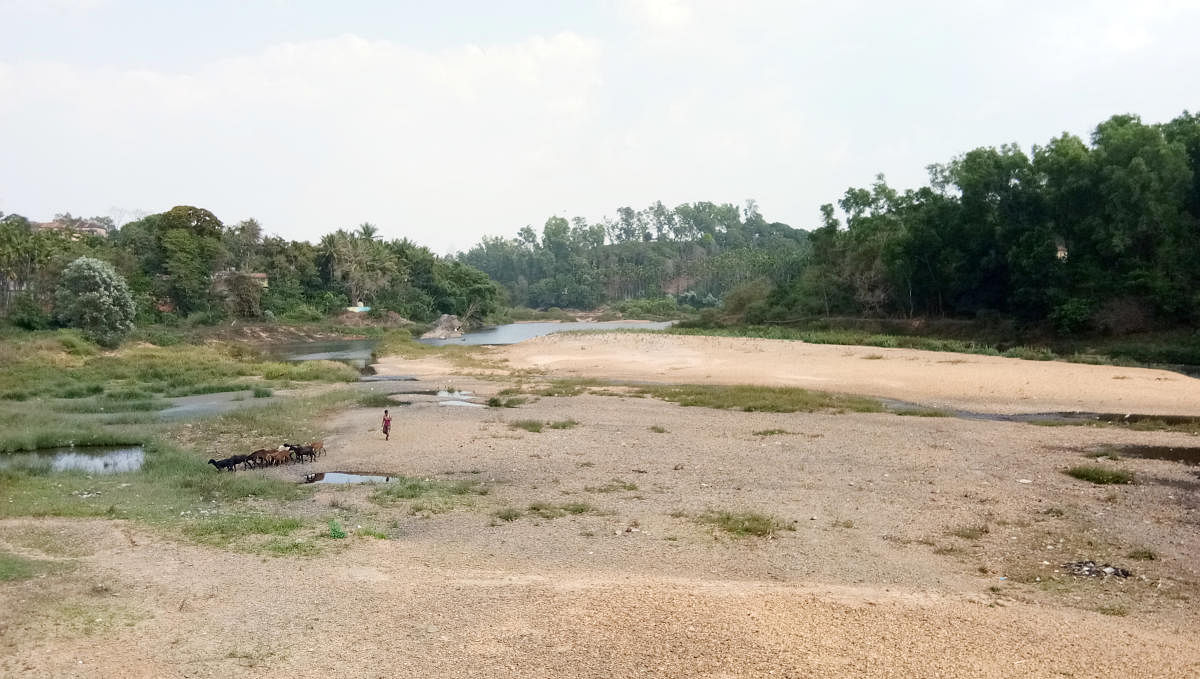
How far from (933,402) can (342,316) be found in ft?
255

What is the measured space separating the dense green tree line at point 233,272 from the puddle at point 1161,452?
6714 centimetres

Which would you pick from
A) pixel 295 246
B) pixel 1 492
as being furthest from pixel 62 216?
pixel 1 492

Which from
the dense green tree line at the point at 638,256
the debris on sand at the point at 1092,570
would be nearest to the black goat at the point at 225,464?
the debris on sand at the point at 1092,570

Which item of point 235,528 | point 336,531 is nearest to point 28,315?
point 235,528

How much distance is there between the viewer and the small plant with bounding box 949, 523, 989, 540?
11.4 m

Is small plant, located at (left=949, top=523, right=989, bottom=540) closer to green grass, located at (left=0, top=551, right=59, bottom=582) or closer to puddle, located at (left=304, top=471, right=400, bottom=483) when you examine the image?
puddle, located at (left=304, top=471, right=400, bottom=483)

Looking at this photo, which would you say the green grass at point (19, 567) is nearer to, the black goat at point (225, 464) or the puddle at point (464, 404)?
the black goat at point (225, 464)

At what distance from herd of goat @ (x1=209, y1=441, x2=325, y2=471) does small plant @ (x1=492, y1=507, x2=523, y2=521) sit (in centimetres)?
830

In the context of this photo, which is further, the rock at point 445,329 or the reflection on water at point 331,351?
the rock at point 445,329

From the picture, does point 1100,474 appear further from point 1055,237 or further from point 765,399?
point 1055,237

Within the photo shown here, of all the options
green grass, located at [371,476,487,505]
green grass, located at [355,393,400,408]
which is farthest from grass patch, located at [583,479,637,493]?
green grass, located at [355,393,400,408]

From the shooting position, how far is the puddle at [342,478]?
17233 millimetres

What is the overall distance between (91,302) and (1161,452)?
61.5 meters

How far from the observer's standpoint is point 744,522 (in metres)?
12.4
